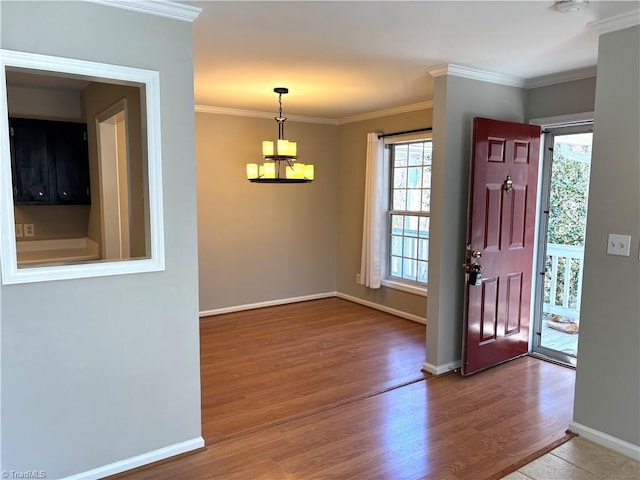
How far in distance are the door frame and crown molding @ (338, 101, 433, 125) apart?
1294 millimetres

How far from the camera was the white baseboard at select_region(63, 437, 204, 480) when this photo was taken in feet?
7.54

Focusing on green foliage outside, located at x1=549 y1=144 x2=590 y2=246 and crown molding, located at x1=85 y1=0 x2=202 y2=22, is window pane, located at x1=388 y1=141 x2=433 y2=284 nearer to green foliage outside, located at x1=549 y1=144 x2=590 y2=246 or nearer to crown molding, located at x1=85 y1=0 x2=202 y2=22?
green foliage outside, located at x1=549 y1=144 x2=590 y2=246

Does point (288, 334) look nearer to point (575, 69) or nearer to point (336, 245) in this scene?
point (336, 245)

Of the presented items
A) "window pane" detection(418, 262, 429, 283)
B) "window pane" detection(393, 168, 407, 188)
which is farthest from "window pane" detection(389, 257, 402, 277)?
"window pane" detection(393, 168, 407, 188)

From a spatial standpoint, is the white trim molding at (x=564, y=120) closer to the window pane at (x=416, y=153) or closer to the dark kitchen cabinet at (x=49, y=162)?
the window pane at (x=416, y=153)

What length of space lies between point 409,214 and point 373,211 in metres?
0.44

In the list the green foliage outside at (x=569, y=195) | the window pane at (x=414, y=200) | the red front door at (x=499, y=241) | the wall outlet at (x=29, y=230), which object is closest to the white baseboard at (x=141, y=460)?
the red front door at (x=499, y=241)

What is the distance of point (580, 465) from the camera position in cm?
252

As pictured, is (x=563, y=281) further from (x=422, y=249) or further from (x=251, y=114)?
(x=251, y=114)

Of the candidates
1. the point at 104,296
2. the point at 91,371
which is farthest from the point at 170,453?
the point at 104,296

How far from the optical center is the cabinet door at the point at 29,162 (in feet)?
12.5

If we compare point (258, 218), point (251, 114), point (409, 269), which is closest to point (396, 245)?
point (409, 269)

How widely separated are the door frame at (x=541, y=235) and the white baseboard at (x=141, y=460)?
3171 millimetres

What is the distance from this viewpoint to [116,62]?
2.21m
